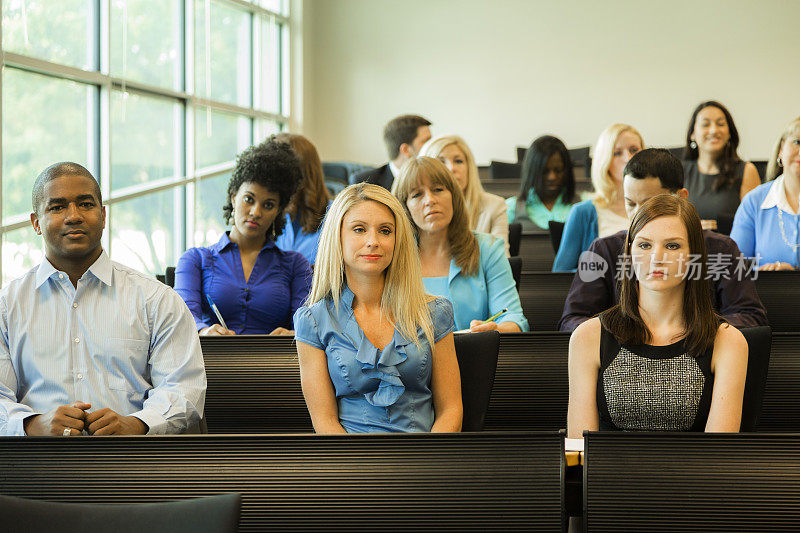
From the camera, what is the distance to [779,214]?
3961 millimetres

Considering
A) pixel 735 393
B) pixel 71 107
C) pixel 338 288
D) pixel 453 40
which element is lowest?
pixel 735 393

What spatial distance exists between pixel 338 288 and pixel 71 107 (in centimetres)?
301

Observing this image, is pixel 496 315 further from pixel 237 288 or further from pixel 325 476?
pixel 325 476

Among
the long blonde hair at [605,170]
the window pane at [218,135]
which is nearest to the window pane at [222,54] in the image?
Result: the window pane at [218,135]

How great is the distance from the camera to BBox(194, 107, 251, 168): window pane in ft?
21.7

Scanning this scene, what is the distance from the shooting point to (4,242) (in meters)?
3.99

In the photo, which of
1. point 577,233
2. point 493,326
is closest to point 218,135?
point 577,233

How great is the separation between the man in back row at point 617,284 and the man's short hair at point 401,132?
89.1 inches

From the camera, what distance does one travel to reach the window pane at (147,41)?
5180mm

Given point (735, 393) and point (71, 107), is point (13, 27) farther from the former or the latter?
point (735, 393)

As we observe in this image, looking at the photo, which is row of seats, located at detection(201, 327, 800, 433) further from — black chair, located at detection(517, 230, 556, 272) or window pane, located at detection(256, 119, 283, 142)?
window pane, located at detection(256, 119, 283, 142)

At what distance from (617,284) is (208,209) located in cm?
438

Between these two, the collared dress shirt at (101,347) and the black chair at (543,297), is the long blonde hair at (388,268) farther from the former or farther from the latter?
the black chair at (543,297)

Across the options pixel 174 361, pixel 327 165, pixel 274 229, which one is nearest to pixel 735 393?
pixel 174 361
